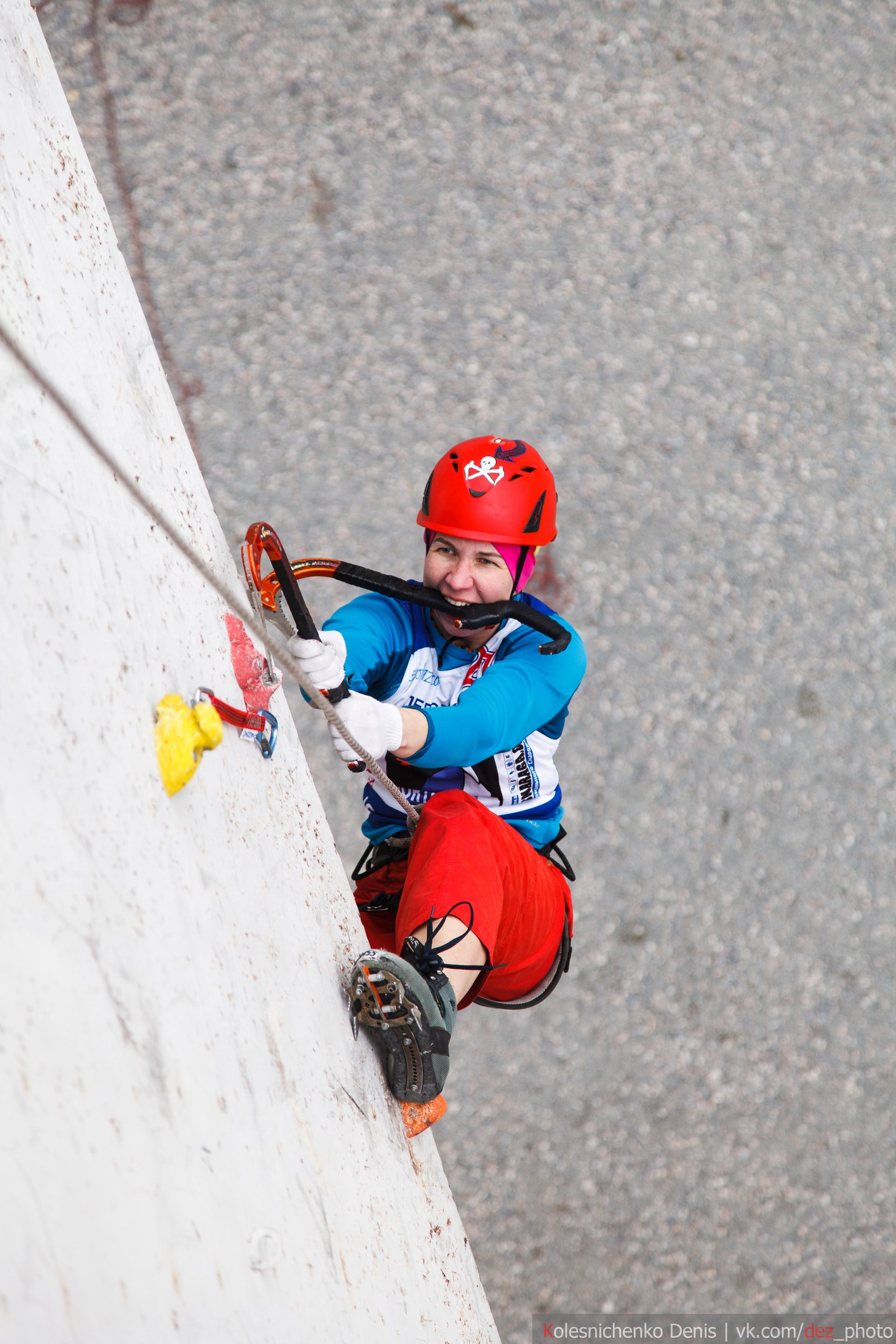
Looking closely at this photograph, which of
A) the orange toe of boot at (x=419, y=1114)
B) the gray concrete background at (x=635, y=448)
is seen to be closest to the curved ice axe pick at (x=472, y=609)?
the orange toe of boot at (x=419, y=1114)

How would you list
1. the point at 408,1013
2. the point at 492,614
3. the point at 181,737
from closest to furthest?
the point at 181,737
the point at 408,1013
the point at 492,614

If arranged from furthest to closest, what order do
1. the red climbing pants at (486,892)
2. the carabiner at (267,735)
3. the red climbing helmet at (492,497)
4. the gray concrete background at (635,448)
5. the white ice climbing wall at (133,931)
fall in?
the gray concrete background at (635,448) < the red climbing helmet at (492,497) < the red climbing pants at (486,892) < the carabiner at (267,735) < the white ice climbing wall at (133,931)

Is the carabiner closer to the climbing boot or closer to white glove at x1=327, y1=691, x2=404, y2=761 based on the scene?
white glove at x1=327, y1=691, x2=404, y2=761

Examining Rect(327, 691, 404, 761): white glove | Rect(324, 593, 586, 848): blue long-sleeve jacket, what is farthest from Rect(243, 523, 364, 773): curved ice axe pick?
Rect(324, 593, 586, 848): blue long-sleeve jacket

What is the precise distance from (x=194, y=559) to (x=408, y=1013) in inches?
24.0

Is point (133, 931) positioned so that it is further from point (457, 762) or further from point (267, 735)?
point (457, 762)

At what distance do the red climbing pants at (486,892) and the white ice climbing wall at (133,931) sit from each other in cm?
20

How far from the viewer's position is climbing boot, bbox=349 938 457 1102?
3.63 feet

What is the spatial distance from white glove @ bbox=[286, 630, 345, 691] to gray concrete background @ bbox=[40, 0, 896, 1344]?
154 cm

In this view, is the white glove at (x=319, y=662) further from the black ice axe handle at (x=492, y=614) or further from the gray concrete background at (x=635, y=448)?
the gray concrete background at (x=635, y=448)

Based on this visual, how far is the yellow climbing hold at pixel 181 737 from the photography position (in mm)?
777

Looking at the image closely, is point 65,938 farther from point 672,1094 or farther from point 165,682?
point 672,1094

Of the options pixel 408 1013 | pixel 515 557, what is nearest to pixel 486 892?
pixel 408 1013

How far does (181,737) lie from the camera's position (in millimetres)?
803
